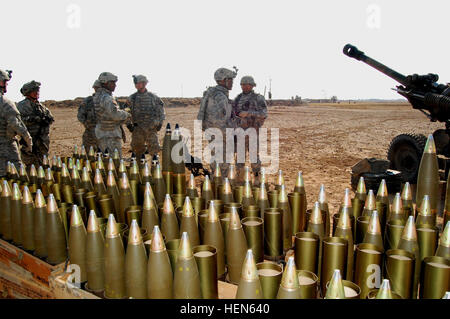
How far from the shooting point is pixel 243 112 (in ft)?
22.3

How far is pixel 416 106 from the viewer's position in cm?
663

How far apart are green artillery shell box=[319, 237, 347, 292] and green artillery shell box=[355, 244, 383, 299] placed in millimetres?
77

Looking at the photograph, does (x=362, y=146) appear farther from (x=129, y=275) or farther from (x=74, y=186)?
(x=129, y=275)

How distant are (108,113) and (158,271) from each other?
14.5ft

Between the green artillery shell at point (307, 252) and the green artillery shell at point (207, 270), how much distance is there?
51 cm

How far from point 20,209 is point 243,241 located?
186 cm

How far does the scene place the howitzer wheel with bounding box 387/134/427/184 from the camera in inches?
249

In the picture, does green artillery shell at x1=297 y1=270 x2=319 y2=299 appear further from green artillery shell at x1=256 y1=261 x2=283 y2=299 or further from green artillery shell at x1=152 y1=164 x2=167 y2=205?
green artillery shell at x1=152 y1=164 x2=167 y2=205

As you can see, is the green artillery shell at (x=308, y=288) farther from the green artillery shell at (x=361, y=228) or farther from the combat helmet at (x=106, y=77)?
the combat helmet at (x=106, y=77)

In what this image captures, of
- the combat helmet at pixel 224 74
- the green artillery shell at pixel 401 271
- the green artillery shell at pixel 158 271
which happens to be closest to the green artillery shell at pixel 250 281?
the green artillery shell at pixel 158 271

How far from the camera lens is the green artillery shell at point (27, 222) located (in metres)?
2.60

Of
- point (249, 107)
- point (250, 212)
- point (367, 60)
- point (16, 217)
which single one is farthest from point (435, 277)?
point (367, 60)

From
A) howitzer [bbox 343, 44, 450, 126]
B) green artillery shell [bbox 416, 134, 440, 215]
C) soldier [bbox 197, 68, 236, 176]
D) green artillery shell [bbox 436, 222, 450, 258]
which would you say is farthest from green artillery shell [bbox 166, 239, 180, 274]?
howitzer [bbox 343, 44, 450, 126]
